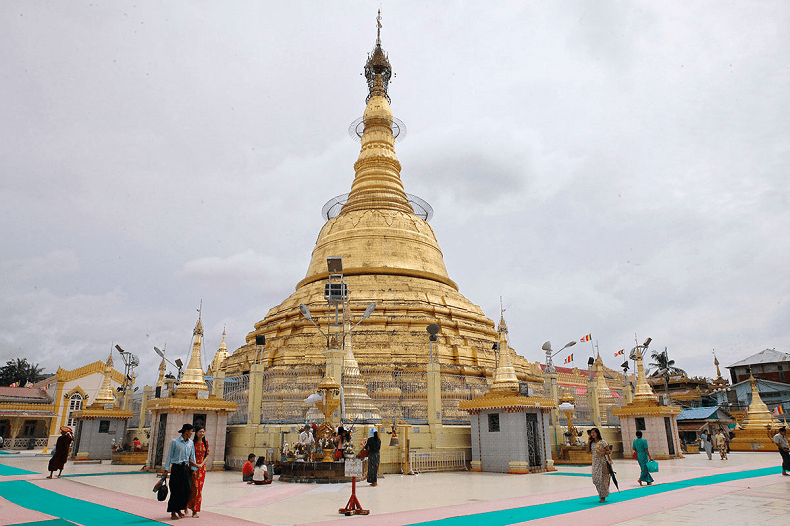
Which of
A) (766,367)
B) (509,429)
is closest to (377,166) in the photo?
(509,429)

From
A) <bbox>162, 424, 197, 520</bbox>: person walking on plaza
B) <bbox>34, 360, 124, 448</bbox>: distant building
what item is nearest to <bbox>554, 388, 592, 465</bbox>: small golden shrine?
<bbox>162, 424, 197, 520</bbox>: person walking on plaza

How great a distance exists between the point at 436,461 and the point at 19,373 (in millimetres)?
67648

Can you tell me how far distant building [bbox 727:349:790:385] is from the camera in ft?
194

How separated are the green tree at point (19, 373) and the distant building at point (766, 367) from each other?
82.4 metres

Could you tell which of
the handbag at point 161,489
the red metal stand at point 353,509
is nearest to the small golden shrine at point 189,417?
the handbag at point 161,489

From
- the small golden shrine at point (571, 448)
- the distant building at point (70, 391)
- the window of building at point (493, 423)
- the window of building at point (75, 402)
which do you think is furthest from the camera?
the window of building at point (75, 402)

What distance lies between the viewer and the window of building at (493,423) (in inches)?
727

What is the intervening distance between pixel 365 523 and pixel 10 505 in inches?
260

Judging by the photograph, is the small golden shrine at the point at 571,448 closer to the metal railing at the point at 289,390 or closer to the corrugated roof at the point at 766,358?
the metal railing at the point at 289,390

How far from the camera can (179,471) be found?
28.3 feet

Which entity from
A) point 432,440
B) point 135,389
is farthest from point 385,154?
point 432,440

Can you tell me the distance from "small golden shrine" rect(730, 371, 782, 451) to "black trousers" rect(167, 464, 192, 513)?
1233 inches

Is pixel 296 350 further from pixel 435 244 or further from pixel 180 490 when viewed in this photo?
pixel 180 490

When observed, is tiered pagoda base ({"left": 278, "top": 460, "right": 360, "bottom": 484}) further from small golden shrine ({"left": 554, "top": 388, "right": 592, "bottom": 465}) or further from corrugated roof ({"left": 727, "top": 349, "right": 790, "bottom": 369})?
corrugated roof ({"left": 727, "top": 349, "right": 790, "bottom": 369})
